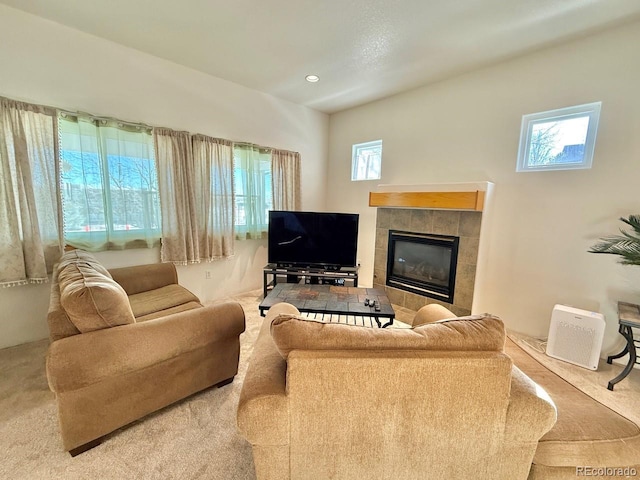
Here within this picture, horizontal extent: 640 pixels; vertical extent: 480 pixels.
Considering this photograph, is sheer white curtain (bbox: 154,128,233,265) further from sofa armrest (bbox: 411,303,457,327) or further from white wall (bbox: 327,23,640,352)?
sofa armrest (bbox: 411,303,457,327)

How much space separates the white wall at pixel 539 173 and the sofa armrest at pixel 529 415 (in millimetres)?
2312

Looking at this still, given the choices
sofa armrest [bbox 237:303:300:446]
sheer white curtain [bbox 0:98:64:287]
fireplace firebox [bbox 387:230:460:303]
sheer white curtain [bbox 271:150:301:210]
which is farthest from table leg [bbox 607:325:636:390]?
sheer white curtain [bbox 0:98:64:287]

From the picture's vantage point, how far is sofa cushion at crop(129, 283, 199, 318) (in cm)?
218

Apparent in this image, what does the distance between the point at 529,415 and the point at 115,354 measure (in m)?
1.82

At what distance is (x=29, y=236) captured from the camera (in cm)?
235

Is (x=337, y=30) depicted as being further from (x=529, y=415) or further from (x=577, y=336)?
(x=577, y=336)

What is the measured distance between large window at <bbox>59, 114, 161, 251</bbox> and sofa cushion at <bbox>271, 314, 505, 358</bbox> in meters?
2.70

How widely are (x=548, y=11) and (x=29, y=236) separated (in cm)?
462

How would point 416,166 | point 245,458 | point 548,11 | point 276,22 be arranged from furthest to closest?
point 416,166 < point 276,22 < point 548,11 < point 245,458

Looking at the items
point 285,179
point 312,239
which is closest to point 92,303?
point 312,239

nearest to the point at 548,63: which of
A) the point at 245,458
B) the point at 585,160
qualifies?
the point at 585,160

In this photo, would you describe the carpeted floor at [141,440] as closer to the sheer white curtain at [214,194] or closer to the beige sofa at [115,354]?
the beige sofa at [115,354]

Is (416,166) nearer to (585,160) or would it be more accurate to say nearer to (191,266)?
(585,160)

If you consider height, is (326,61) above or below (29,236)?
above
